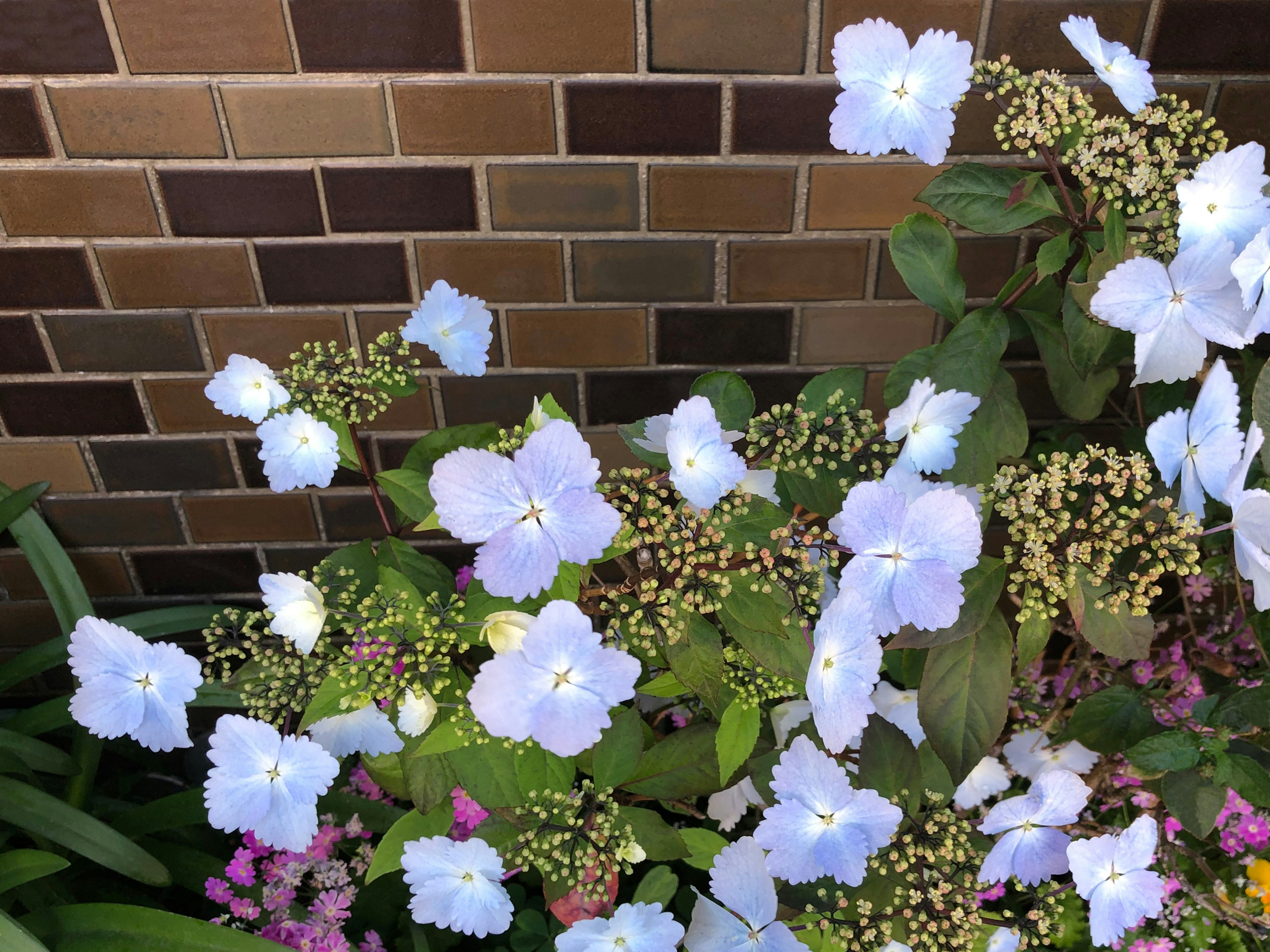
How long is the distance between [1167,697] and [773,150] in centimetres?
111

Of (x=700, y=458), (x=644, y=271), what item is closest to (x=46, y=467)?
(x=644, y=271)

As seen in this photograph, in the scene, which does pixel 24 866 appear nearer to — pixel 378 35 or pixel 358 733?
pixel 358 733

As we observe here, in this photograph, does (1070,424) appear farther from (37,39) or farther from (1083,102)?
(37,39)

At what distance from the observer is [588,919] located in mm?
924

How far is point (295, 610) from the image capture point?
80 centimetres

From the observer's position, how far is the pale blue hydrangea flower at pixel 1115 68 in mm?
855

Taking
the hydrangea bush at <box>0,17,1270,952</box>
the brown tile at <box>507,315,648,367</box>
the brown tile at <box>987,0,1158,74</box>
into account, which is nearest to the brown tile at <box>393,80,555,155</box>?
the brown tile at <box>507,315,648,367</box>

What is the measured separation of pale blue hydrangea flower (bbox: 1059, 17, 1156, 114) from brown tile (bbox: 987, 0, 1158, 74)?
39 centimetres

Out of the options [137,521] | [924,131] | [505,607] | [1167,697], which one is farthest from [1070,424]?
[137,521]

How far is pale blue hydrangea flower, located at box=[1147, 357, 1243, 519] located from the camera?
0.83 metres

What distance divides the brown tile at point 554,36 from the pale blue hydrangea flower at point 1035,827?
1114 mm

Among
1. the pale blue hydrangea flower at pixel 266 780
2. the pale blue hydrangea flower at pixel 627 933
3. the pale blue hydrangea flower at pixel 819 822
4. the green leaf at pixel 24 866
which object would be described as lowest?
the green leaf at pixel 24 866

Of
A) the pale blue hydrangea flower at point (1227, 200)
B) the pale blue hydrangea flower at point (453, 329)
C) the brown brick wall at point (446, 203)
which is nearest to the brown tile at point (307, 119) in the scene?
the brown brick wall at point (446, 203)

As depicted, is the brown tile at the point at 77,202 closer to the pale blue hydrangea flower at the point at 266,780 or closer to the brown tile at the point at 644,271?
the brown tile at the point at 644,271
